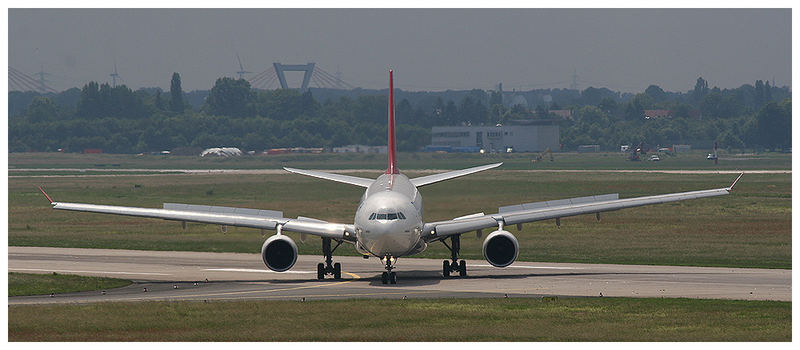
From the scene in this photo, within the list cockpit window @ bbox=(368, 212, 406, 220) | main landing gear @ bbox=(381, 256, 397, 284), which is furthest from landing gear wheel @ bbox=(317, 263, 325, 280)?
cockpit window @ bbox=(368, 212, 406, 220)

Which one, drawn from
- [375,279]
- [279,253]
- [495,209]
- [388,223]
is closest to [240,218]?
[279,253]

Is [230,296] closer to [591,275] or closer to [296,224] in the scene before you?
[296,224]

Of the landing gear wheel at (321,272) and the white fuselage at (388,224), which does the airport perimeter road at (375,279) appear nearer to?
the landing gear wheel at (321,272)

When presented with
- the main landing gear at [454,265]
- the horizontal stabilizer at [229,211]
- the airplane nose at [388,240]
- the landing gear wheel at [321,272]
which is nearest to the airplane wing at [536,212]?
the main landing gear at [454,265]

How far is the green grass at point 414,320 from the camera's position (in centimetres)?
3497

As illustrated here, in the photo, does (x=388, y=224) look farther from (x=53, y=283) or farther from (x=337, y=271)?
(x=53, y=283)

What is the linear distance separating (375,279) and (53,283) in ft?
42.4

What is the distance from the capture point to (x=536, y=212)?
2099 inches

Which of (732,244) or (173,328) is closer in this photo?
(173,328)

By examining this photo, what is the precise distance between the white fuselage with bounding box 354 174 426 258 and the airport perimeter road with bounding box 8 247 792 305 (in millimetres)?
1575

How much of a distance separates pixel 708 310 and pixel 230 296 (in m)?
16.7

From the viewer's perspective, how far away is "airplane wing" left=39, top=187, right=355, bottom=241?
50531 mm

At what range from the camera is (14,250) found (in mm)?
69625

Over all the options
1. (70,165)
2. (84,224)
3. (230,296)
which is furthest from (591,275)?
(70,165)
